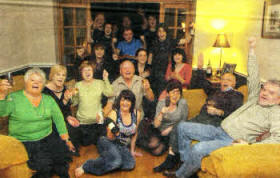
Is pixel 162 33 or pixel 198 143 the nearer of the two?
pixel 162 33

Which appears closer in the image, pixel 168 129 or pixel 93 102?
pixel 93 102

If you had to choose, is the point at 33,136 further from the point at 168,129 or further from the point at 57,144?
the point at 168,129

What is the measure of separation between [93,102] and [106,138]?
0.18 meters

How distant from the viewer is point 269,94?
3.53 ft

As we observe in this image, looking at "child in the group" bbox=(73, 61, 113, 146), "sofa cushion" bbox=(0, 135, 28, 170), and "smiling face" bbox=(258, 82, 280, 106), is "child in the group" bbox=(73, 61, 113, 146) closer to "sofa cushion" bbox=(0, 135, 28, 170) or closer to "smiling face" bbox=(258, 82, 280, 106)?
"sofa cushion" bbox=(0, 135, 28, 170)

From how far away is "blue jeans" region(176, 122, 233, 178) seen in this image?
1.11 m

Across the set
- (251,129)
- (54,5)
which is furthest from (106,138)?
(251,129)

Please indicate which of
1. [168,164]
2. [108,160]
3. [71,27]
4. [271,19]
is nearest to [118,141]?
[108,160]

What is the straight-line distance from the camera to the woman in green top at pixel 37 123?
82 centimetres

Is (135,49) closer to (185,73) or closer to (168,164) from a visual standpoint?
(185,73)

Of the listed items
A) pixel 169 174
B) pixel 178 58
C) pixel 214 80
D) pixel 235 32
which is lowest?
pixel 169 174

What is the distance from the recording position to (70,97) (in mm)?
914

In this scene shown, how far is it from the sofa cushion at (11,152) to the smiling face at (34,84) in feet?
0.55

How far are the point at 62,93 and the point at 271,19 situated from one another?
864 mm
